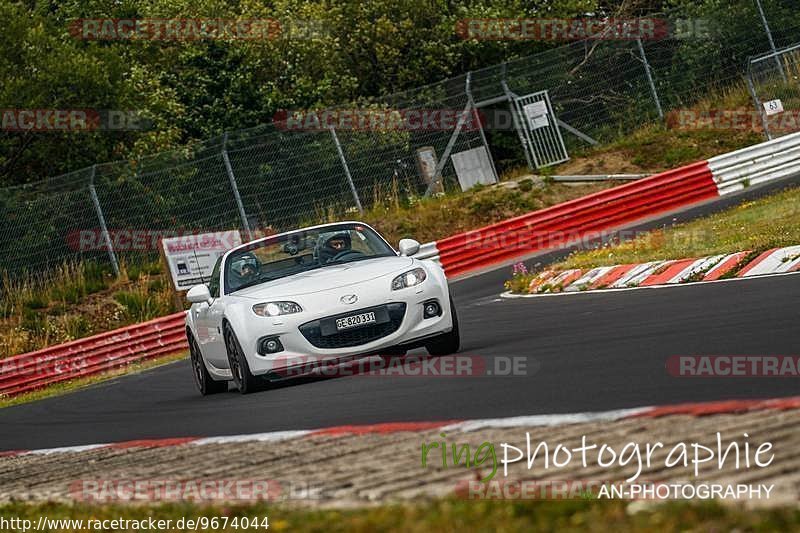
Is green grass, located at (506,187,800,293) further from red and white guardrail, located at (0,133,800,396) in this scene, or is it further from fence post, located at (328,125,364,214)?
fence post, located at (328,125,364,214)

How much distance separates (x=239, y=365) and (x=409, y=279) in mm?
1651

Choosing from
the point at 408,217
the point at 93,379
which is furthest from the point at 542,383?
the point at 408,217

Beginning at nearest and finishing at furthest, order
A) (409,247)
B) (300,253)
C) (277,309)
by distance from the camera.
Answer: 1. (277,309)
2. (409,247)
3. (300,253)

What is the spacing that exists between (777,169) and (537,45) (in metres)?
11.2

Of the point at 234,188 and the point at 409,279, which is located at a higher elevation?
the point at 234,188

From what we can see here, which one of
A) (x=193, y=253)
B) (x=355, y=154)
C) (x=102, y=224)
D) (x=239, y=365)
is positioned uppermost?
(x=102, y=224)

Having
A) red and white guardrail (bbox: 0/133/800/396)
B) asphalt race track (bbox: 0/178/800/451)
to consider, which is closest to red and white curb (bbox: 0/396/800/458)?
asphalt race track (bbox: 0/178/800/451)

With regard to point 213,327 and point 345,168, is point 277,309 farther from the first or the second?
point 345,168

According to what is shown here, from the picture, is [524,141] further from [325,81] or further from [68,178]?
[68,178]

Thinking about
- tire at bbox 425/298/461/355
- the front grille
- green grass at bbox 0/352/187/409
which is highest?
the front grille

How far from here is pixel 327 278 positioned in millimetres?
11297

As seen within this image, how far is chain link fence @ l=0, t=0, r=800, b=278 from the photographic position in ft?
87.7

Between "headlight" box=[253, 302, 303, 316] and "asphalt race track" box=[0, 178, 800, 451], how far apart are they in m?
0.66

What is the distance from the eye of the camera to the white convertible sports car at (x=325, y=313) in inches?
430
